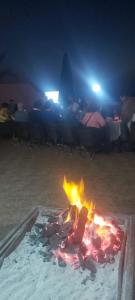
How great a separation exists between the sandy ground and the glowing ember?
1.22 m

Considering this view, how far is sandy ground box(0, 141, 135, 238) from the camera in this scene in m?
6.03

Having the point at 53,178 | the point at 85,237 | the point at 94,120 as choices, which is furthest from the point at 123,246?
the point at 94,120

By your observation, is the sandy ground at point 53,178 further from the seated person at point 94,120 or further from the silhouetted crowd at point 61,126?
the seated person at point 94,120

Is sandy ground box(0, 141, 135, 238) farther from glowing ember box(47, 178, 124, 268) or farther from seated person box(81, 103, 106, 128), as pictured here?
glowing ember box(47, 178, 124, 268)

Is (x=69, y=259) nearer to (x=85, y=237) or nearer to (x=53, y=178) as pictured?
(x=85, y=237)

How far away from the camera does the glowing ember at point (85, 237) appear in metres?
3.83

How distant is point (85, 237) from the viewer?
3.97 m

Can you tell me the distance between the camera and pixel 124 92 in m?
31.8

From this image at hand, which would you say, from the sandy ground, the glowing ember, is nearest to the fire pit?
the glowing ember

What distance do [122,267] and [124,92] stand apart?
29346 mm

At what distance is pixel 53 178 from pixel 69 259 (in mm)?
4145

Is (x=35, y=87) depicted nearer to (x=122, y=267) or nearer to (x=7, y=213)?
(x=7, y=213)

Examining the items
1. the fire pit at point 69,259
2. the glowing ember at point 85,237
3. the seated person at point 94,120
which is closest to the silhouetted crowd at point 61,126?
the seated person at point 94,120

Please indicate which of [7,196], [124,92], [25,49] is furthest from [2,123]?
[124,92]
